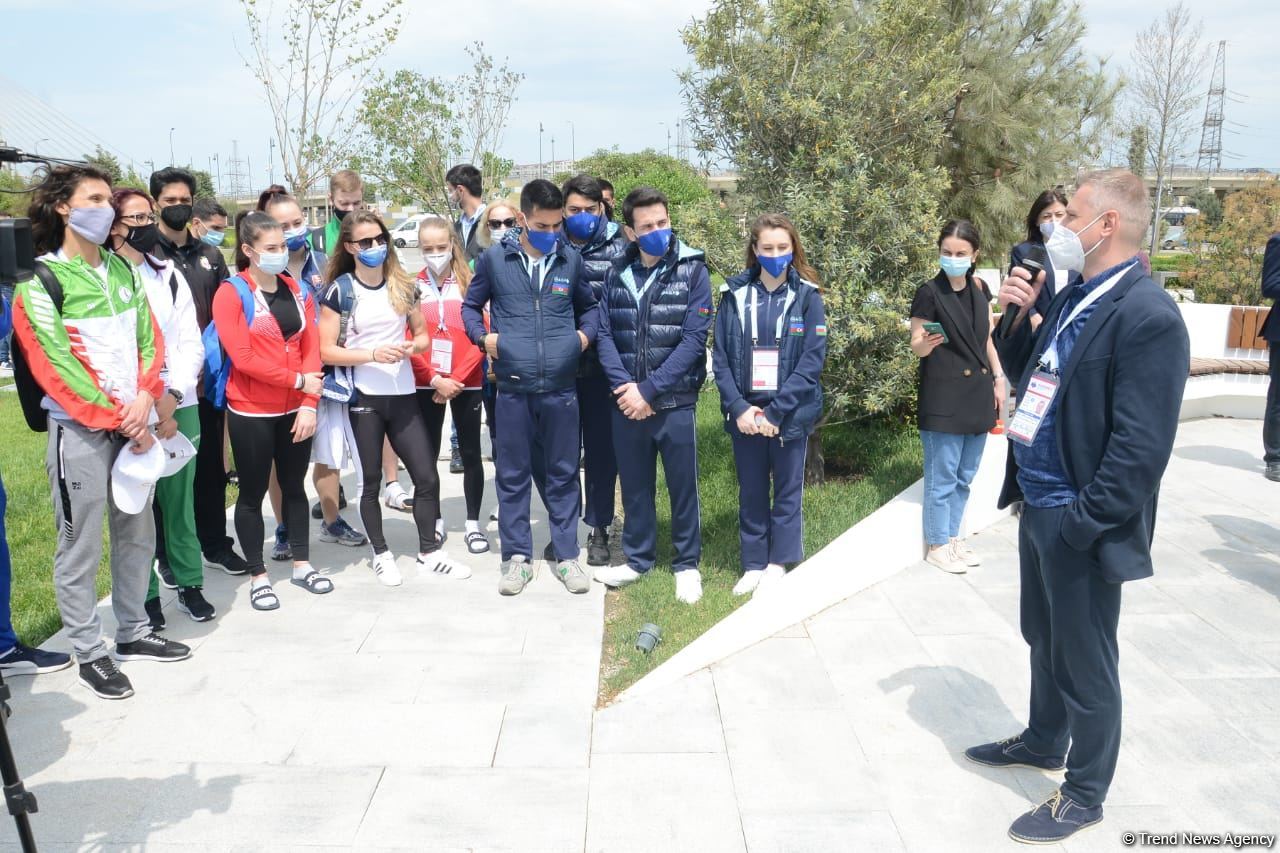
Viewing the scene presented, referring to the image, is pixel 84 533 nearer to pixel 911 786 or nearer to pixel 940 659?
pixel 911 786

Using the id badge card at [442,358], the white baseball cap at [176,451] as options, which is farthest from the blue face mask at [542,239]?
the white baseball cap at [176,451]

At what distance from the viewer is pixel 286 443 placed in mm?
5246

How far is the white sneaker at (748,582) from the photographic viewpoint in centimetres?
518

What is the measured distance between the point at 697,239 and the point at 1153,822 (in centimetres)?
429

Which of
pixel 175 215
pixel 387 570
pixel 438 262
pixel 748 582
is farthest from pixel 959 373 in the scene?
pixel 175 215

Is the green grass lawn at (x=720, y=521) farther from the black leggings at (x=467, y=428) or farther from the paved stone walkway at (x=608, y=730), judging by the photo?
the black leggings at (x=467, y=428)

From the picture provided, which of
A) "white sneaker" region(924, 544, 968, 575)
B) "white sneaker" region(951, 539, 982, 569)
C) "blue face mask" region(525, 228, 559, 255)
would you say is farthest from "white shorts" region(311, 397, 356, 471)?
"white sneaker" region(951, 539, 982, 569)

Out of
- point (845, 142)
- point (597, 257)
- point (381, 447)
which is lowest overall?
point (381, 447)

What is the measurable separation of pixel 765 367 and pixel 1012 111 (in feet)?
33.8

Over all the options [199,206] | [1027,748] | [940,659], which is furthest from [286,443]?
[1027,748]

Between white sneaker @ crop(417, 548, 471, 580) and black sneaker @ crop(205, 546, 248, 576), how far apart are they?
39.9 inches

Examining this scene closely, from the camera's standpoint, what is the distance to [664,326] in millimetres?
5125

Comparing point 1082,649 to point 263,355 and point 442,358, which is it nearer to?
point 442,358

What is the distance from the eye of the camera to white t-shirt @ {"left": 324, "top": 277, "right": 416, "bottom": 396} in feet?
17.7
